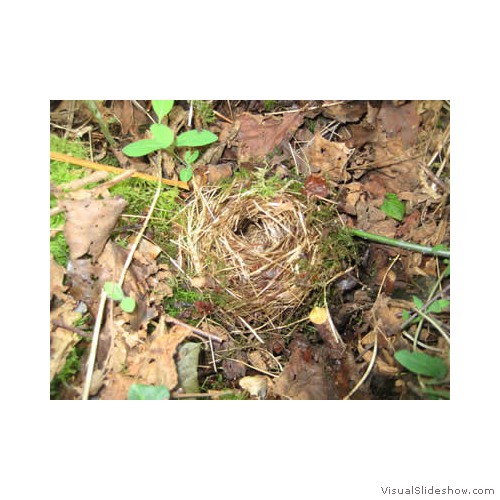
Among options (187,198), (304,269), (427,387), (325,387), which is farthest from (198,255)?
(427,387)

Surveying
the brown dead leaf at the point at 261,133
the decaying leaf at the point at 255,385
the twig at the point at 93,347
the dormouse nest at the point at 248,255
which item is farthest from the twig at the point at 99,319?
the decaying leaf at the point at 255,385

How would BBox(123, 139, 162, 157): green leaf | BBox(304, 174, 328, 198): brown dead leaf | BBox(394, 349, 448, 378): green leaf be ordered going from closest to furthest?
BBox(394, 349, 448, 378): green leaf → BBox(123, 139, 162, 157): green leaf → BBox(304, 174, 328, 198): brown dead leaf

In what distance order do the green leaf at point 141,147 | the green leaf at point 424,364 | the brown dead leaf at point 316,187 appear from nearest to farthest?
the green leaf at point 424,364 < the green leaf at point 141,147 < the brown dead leaf at point 316,187

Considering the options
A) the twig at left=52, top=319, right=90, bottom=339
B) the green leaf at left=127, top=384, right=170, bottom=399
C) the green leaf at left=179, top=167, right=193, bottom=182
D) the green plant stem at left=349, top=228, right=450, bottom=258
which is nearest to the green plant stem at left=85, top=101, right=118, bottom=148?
the green leaf at left=179, top=167, right=193, bottom=182

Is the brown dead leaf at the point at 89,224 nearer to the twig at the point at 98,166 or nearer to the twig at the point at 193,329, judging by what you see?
the twig at the point at 98,166

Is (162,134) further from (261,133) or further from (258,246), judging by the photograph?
(258,246)

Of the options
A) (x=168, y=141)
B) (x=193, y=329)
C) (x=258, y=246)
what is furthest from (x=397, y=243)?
(x=168, y=141)

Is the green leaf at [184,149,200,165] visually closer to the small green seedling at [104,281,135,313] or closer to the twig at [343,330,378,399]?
the small green seedling at [104,281,135,313]

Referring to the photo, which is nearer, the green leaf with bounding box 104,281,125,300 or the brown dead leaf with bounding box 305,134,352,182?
the green leaf with bounding box 104,281,125,300
